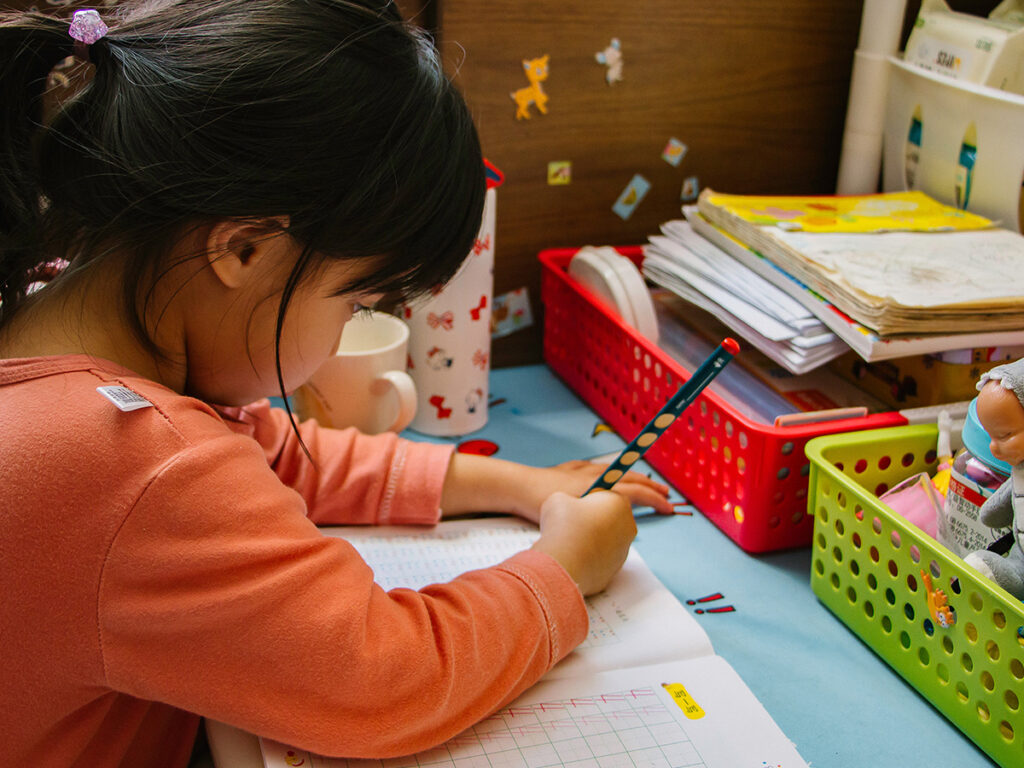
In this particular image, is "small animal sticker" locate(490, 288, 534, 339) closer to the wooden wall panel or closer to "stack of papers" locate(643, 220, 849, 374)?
the wooden wall panel

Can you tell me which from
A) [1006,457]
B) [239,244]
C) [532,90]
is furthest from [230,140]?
[532,90]

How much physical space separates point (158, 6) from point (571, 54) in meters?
0.53

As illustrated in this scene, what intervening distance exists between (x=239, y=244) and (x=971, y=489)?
0.44 metres

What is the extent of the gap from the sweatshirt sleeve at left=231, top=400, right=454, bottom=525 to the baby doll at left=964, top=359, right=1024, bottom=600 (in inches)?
14.8

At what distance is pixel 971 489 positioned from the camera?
1.90ft

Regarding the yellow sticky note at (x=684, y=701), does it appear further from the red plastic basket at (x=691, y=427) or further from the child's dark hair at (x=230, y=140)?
the child's dark hair at (x=230, y=140)

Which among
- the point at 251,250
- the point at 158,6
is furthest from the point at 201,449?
the point at 158,6

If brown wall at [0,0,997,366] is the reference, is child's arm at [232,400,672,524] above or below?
below

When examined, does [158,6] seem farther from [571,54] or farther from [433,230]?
[571,54]

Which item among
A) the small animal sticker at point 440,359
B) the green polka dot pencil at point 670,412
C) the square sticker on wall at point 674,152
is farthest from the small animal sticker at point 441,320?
the square sticker on wall at point 674,152

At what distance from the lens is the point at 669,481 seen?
839mm

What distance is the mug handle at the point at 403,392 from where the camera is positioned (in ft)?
2.66

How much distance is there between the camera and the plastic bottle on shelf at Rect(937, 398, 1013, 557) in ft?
1.86

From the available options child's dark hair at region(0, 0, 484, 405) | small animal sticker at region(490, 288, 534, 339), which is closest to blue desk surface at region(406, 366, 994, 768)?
small animal sticker at region(490, 288, 534, 339)
